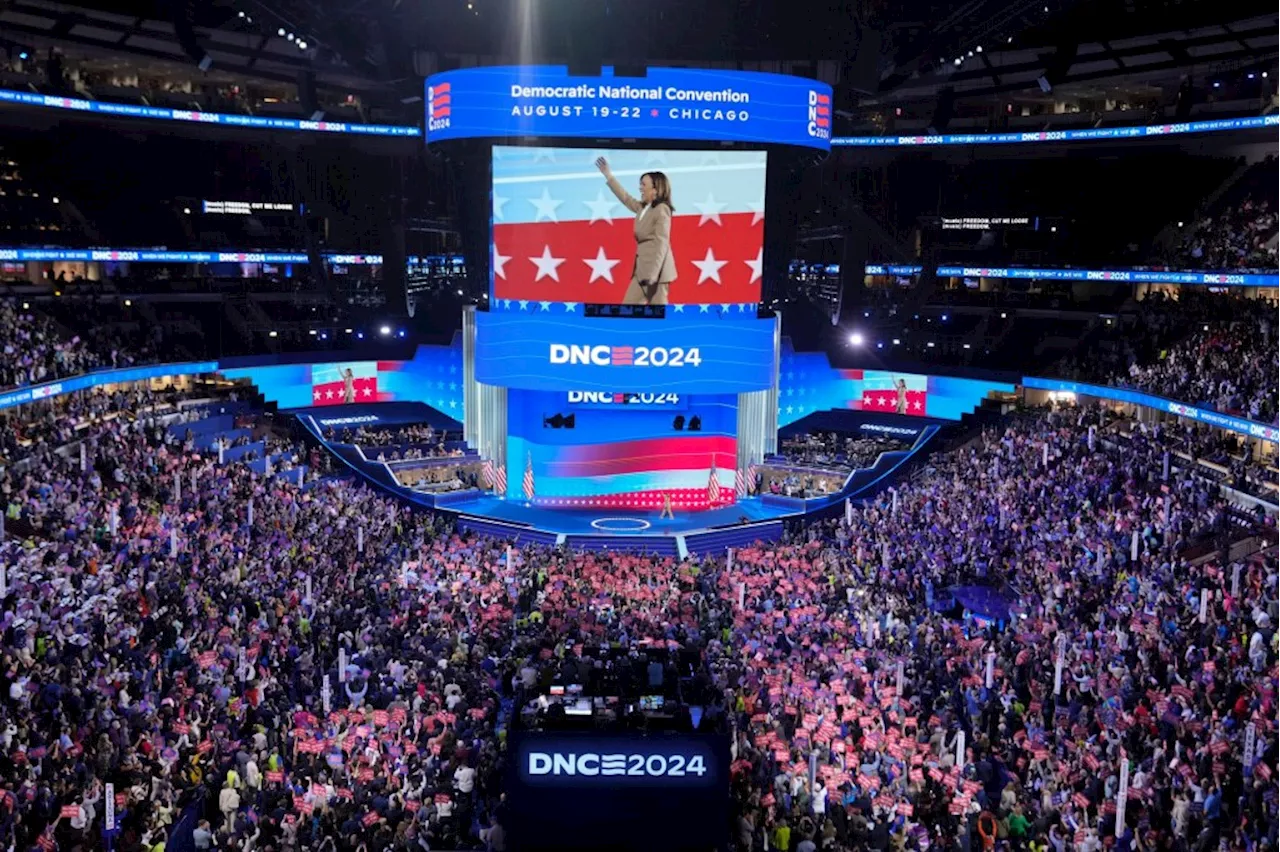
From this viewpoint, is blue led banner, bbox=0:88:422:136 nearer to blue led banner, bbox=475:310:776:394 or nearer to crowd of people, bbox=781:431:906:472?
blue led banner, bbox=475:310:776:394

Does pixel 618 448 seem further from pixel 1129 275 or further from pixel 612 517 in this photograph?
pixel 1129 275

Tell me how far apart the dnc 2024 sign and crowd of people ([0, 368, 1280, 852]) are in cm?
1249

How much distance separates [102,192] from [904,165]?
30531 millimetres

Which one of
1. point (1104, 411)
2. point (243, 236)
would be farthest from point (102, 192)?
point (1104, 411)

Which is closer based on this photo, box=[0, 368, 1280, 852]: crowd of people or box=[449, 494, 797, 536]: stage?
box=[0, 368, 1280, 852]: crowd of people

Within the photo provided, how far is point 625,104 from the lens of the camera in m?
36.1

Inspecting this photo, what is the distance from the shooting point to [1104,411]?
39.6 m

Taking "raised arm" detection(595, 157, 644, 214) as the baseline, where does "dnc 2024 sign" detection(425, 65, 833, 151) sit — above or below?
above

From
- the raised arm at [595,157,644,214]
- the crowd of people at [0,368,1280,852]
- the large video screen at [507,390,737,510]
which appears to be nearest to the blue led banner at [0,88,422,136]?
the crowd of people at [0,368,1280,852]

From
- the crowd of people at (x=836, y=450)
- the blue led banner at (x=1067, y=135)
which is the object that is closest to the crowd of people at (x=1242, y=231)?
the blue led banner at (x=1067, y=135)

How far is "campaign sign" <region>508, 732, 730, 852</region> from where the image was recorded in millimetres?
15422

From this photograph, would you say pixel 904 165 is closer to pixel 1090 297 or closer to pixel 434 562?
pixel 1090 297

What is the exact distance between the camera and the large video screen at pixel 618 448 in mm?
41406

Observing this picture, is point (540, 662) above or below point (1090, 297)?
below
